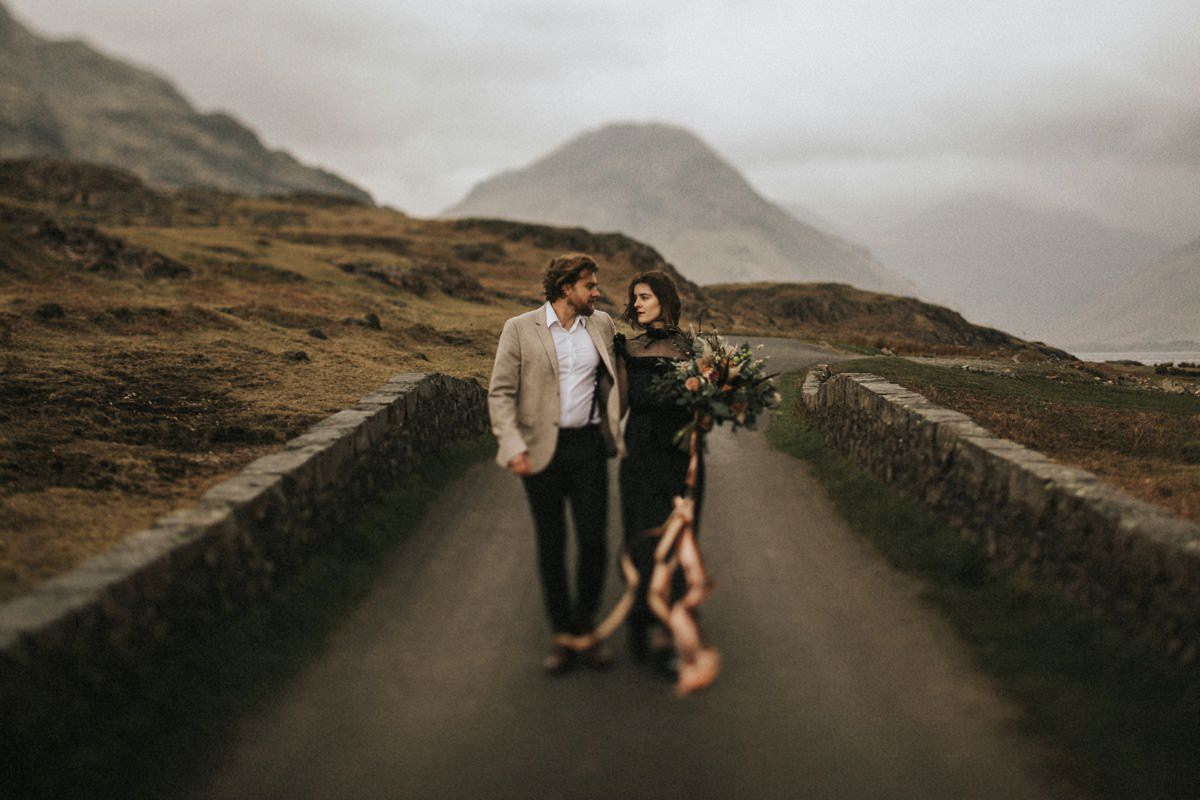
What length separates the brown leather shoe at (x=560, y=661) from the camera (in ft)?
17.3

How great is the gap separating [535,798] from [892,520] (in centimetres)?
514

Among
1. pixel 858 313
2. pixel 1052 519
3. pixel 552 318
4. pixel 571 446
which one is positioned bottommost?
pixel 1052 519

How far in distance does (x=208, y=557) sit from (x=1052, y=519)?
6.11 meters

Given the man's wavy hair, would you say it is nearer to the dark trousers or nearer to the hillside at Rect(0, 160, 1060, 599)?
the dark trousers

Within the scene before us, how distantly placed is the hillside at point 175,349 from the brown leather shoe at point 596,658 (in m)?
4.29

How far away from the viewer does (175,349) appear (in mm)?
16656

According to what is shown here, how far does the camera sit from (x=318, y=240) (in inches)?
2120

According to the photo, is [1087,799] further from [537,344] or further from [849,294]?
[849,294]

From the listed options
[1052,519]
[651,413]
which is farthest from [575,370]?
[1052,519]

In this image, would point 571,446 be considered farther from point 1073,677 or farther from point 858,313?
point 858,313

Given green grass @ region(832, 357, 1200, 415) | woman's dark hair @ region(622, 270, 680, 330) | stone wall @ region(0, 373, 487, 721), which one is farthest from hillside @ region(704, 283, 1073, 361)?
woman's dark hair @ region(622, 270, 680, 330)

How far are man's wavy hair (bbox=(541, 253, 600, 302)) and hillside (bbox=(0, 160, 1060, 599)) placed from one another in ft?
12.8

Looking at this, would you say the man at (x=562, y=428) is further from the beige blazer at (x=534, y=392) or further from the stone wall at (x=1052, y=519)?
the stone wall at (x=1052, y=519)

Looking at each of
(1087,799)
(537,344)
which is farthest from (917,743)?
(537,344)
